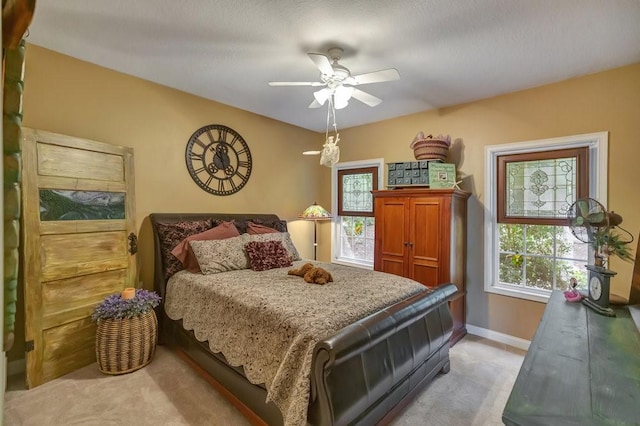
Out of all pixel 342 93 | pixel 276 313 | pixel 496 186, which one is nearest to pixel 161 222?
pixel 276 313

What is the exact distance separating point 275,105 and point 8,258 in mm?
3446

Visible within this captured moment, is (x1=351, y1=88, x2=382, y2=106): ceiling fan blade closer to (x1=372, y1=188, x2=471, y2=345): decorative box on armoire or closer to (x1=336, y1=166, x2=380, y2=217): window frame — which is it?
(x1=372, y1=188, x2=471, y2=345): decorative box on armoire

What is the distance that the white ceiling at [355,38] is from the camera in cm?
187

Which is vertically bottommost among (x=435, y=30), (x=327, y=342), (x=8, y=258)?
(x=327, y=342)

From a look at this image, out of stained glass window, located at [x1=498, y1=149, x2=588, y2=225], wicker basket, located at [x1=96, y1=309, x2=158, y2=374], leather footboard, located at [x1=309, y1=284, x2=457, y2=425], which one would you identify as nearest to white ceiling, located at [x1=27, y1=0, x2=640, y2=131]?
stained glass window, located at [x1=498, y1=149, x2=588, y2=225]

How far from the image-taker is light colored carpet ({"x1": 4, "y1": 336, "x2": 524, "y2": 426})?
1941 mm

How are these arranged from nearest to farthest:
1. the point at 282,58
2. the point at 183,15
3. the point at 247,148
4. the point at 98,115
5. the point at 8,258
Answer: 1. the point at 8,258
2. the point at 183,15
3. the point at 282,58
4. the point at 98,115
5. the point at 247,148

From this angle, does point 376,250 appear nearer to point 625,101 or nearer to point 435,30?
point 435,30

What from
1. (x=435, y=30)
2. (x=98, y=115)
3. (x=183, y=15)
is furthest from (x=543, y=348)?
(x=98, y=115)

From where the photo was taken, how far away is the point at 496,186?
3229 millimetres

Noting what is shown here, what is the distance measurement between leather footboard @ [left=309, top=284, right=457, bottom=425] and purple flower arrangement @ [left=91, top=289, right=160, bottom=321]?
69.9 inches

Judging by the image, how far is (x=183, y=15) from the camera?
1971 mm

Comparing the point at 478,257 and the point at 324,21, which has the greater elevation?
the point at 324,21

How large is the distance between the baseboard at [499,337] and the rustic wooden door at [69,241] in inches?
140
